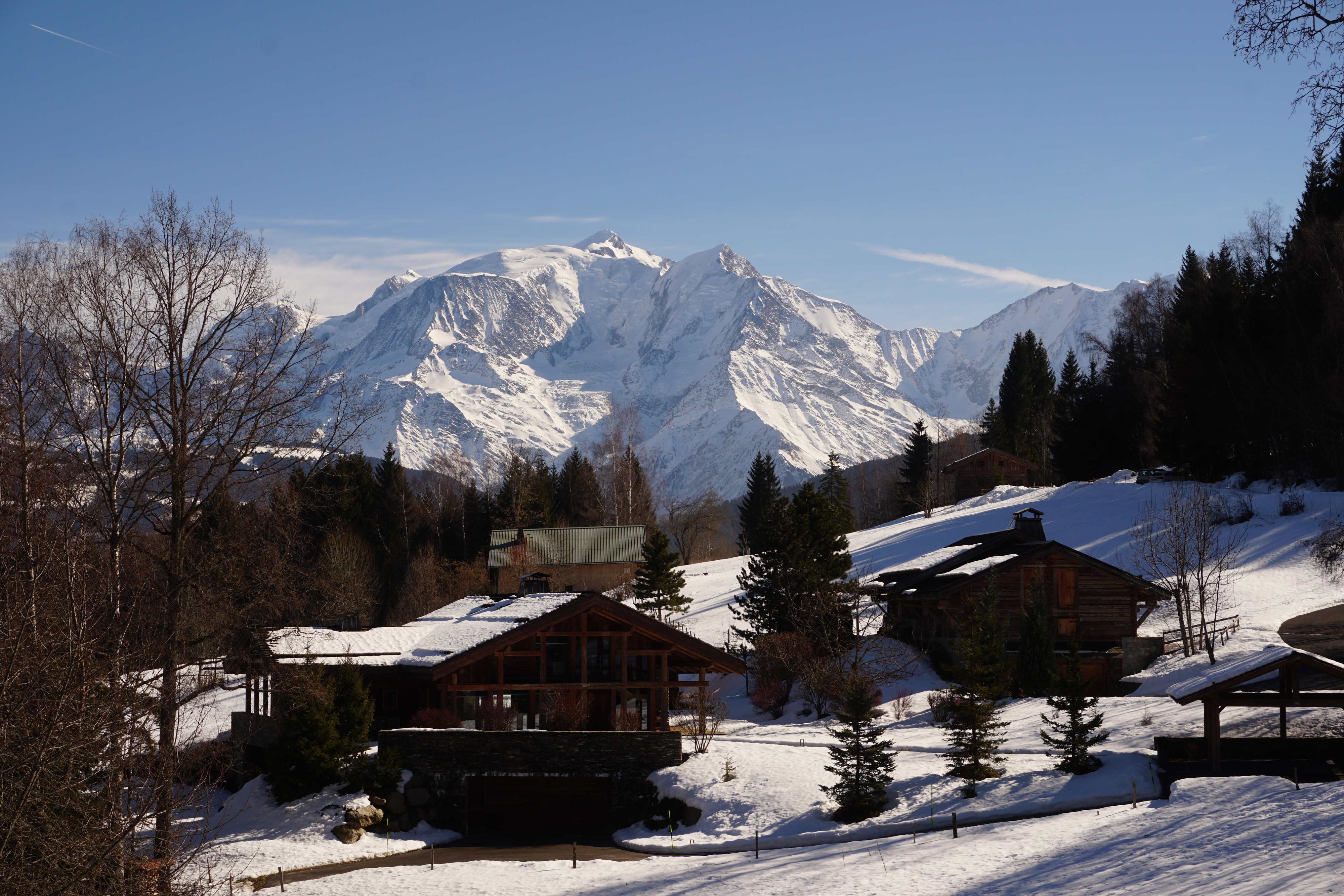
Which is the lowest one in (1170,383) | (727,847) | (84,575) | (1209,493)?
(727,847)

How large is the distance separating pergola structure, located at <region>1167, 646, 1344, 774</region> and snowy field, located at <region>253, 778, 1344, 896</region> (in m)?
1.57

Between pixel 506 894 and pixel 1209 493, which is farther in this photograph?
pixel 1209 493

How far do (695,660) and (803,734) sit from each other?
5.20 m

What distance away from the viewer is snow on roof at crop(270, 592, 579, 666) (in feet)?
Result: 102

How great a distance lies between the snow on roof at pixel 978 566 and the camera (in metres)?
42.2

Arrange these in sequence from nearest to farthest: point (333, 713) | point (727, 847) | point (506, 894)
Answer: point (506, 894)
point (727, 847)
point (333, 713)

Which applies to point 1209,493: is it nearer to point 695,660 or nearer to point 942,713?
point 942,713

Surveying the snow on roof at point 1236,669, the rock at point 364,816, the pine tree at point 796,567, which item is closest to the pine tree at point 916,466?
the pine tree at point 796,567

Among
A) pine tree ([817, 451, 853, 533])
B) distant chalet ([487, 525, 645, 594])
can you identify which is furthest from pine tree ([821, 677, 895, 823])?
pine tree ([817, 451, 853, 533])

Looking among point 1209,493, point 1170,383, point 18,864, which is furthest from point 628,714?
point 1170,383

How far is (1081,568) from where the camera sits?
4231 cm

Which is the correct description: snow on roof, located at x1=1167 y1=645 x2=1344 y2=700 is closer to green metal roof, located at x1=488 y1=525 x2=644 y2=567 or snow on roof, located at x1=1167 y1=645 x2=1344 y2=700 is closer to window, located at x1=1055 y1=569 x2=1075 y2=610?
window, located at x1=1055 y1=569 x2=1075 y2=610

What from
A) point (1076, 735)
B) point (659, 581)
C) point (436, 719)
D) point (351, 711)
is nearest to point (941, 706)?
point (1076, 735)

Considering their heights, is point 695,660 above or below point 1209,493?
below
